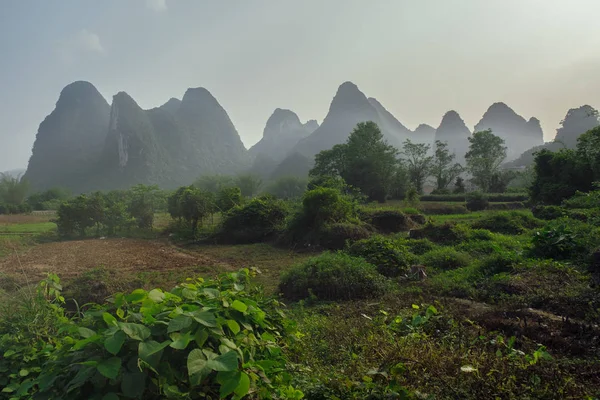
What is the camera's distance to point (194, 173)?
113 meters

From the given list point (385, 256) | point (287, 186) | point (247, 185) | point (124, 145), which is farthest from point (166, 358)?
point (124, 145)

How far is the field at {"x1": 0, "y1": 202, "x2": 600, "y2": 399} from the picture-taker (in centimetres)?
196

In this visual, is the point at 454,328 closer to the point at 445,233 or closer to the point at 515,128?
the point at 445,233

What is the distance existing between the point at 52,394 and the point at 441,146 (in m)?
48.2

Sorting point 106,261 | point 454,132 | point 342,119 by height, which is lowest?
point 106,261

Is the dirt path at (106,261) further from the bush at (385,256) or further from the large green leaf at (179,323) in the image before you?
the large green leaf at (179,323)

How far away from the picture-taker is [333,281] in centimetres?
614

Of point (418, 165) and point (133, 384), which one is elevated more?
point (418, 165)

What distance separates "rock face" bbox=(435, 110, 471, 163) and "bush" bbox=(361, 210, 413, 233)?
5562 inches

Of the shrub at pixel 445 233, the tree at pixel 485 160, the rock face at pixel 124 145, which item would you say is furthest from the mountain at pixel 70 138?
the shrub at pixel 445 233

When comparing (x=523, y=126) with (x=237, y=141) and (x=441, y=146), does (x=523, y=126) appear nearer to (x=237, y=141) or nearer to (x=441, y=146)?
(x=237, y=141)

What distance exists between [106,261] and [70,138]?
123 m

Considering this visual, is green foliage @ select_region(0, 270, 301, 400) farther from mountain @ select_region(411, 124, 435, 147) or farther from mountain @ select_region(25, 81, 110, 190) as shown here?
mountain @ select_region(411, 124, 435, 147)

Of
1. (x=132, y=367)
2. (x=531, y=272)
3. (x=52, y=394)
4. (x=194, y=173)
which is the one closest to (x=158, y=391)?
(x=132, y=367)
